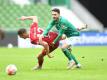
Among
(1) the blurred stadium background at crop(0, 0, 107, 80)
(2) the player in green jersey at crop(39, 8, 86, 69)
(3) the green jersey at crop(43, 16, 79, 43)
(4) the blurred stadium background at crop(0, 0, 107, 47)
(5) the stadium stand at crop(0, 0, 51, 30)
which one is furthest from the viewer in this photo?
(5) the stadium stand at crop(0, 0, 51, 30)

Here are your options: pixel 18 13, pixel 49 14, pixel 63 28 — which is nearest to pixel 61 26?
pixel 63 28

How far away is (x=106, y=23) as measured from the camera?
42.3 m

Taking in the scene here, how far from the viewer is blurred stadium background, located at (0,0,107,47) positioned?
3609cm

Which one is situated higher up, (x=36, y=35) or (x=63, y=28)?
(x=63, y=28)

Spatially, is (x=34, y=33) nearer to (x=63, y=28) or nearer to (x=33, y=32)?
(x=33, y=32)

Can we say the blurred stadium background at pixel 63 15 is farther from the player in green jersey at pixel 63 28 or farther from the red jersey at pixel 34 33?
the red jersey at pixel 34 33

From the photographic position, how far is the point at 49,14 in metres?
39.7

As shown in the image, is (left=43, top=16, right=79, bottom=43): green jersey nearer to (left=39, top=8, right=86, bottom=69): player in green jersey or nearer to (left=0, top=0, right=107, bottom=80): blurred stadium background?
(left=39, top=8, right=86, bottom=69): player in green jersey

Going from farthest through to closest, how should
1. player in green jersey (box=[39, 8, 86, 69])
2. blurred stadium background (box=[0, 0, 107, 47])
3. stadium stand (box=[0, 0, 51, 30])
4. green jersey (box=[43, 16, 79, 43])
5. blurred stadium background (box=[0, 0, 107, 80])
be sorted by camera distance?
stadium stand (box=[0, 0, 51, 30]) < blurred stadium background (box=[0, 0, 107, 47]) < blurred stadium background (box=[0, 0, 107, 80]) < green jersey (box=[43, 16, 79, 43]) < player in green jersey (box=[39, 8, 86, 69])

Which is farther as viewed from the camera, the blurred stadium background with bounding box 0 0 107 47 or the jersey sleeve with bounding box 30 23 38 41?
the blurred stadium background with bounding box 0 0 107 47

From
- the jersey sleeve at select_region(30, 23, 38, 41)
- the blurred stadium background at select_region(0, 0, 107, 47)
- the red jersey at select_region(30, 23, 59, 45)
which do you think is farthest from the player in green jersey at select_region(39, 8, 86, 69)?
the blurred stadium background at select_region(0, 0, 107, 47)

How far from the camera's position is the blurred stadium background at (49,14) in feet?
118

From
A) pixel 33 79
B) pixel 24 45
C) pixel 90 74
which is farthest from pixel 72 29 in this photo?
pixel 24 45

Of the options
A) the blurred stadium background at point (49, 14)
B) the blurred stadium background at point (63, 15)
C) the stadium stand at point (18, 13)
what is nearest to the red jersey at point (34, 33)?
the blurred stadium background at point (63, 15)
